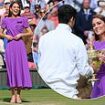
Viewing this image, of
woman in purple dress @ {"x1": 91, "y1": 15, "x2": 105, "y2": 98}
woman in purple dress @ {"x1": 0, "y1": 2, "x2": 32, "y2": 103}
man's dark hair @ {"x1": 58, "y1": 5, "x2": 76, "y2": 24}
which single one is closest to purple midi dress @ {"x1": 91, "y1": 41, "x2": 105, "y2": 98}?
woman in purple dress @ {"x1": 91, "y1": 15, "x2": 105, "y2": 98}

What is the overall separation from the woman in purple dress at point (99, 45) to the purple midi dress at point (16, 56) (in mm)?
3221

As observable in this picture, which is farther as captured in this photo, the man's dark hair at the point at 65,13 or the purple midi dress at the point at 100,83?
the man's dark hair at the point at 65,13

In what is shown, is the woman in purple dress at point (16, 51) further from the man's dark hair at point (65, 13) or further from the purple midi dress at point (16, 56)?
the man's dark hair at point (65, 13)

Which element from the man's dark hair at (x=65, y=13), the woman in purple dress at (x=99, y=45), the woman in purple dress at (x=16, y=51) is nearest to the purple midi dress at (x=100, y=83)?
the woman in purple dress at (x=99, y=45)

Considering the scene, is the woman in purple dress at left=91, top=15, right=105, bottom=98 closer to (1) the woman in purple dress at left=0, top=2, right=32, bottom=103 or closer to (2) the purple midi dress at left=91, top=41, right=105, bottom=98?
(2) the purple midi dress at left=91, top=41, right=105, bottom=98

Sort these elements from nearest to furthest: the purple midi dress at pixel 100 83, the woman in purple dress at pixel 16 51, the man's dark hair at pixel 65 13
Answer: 1. the purple midi dress at pixel 100 83
2. the man's dark hair at pixel 65 13
3. the woman in purple dress at pixel 16 51

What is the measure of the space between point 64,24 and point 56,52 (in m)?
0.26

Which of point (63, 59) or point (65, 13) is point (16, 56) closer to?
point (65, 13)

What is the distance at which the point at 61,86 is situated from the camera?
4527 mm

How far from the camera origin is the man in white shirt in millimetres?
4504

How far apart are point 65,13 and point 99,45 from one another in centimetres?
41

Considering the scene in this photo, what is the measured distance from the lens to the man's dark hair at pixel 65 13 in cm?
462

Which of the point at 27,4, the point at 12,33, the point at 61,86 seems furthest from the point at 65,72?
the point at 27,4

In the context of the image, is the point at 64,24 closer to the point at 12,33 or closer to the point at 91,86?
the point at 91,86
